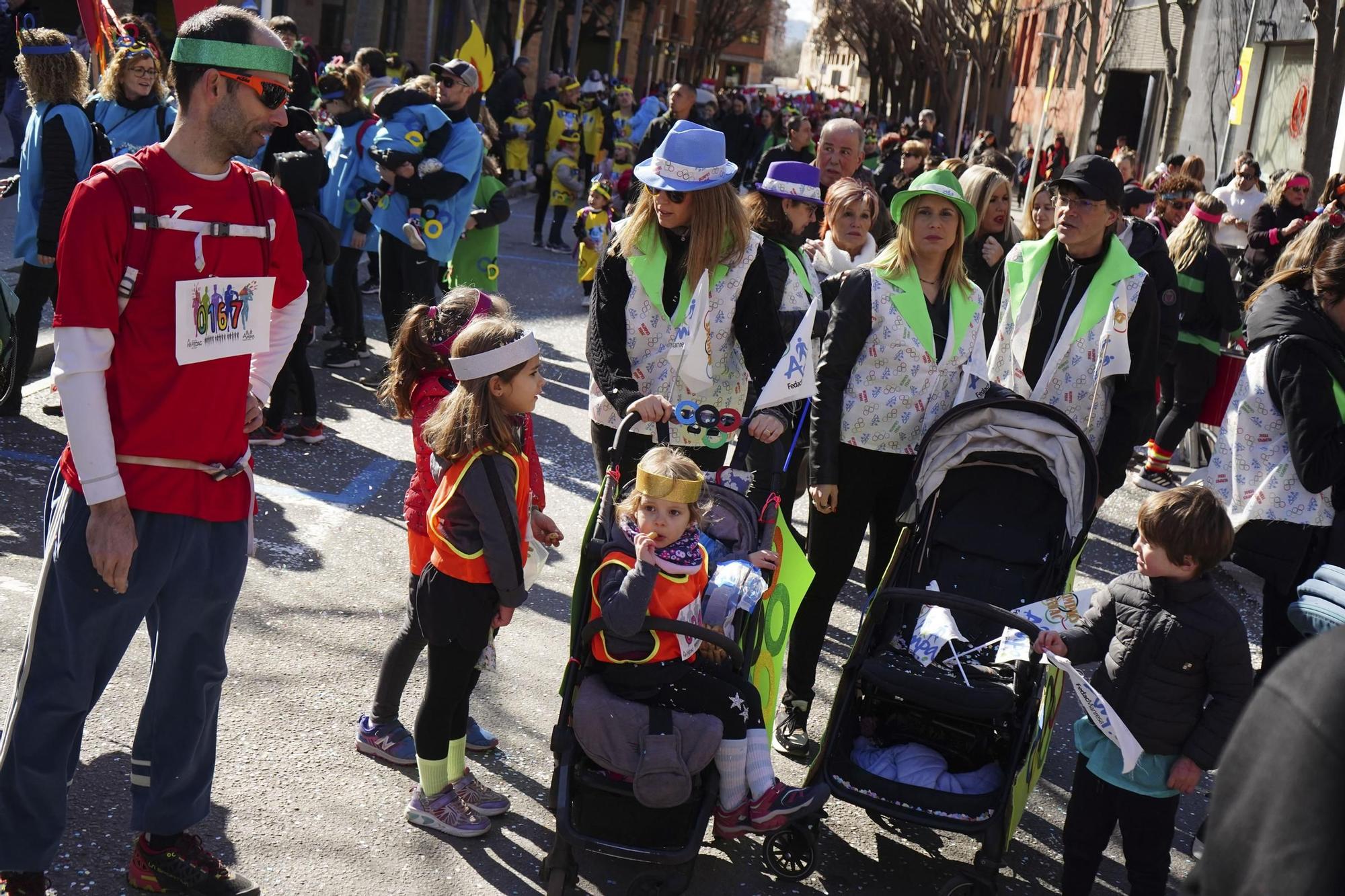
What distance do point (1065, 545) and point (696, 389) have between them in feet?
4.34

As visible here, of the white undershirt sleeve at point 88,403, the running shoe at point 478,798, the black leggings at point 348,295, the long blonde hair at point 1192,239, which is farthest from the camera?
the black leggings at point 348,295

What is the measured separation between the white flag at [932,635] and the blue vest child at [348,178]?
5.67 meters

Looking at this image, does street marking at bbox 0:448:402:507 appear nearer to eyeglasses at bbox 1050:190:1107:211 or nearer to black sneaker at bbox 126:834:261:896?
black sneaker at bbox 126:834:261:896

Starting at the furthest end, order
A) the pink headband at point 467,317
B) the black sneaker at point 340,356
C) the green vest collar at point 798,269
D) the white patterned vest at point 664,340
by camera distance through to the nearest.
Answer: the black sneaker at point 340,356 < the green vest collar at point 798,269 < the white patterned vest at point 664,340 < the pink headband at point 467,317

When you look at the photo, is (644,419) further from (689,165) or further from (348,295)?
(348,295)

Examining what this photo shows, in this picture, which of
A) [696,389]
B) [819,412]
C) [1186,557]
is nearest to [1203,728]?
[1186,557]

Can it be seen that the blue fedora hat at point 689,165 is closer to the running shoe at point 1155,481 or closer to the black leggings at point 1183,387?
the black leggings at point 1183,387

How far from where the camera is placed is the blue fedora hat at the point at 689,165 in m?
Answer: 4.29

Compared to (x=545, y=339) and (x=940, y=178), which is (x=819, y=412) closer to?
(x=940, y=178)

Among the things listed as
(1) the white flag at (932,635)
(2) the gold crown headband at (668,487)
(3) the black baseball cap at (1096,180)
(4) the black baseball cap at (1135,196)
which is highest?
(4) the black baseball cap at (1135,196)

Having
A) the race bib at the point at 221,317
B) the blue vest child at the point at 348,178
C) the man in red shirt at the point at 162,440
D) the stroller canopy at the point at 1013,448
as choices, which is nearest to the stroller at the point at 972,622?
the stroller canopy at the point at 1013,448

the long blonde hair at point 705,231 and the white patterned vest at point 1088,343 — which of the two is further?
the white patterned vest at point 1088,343

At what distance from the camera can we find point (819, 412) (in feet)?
14.7

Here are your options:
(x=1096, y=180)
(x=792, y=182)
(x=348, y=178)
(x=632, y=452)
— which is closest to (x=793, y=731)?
(x=632, y=452)
